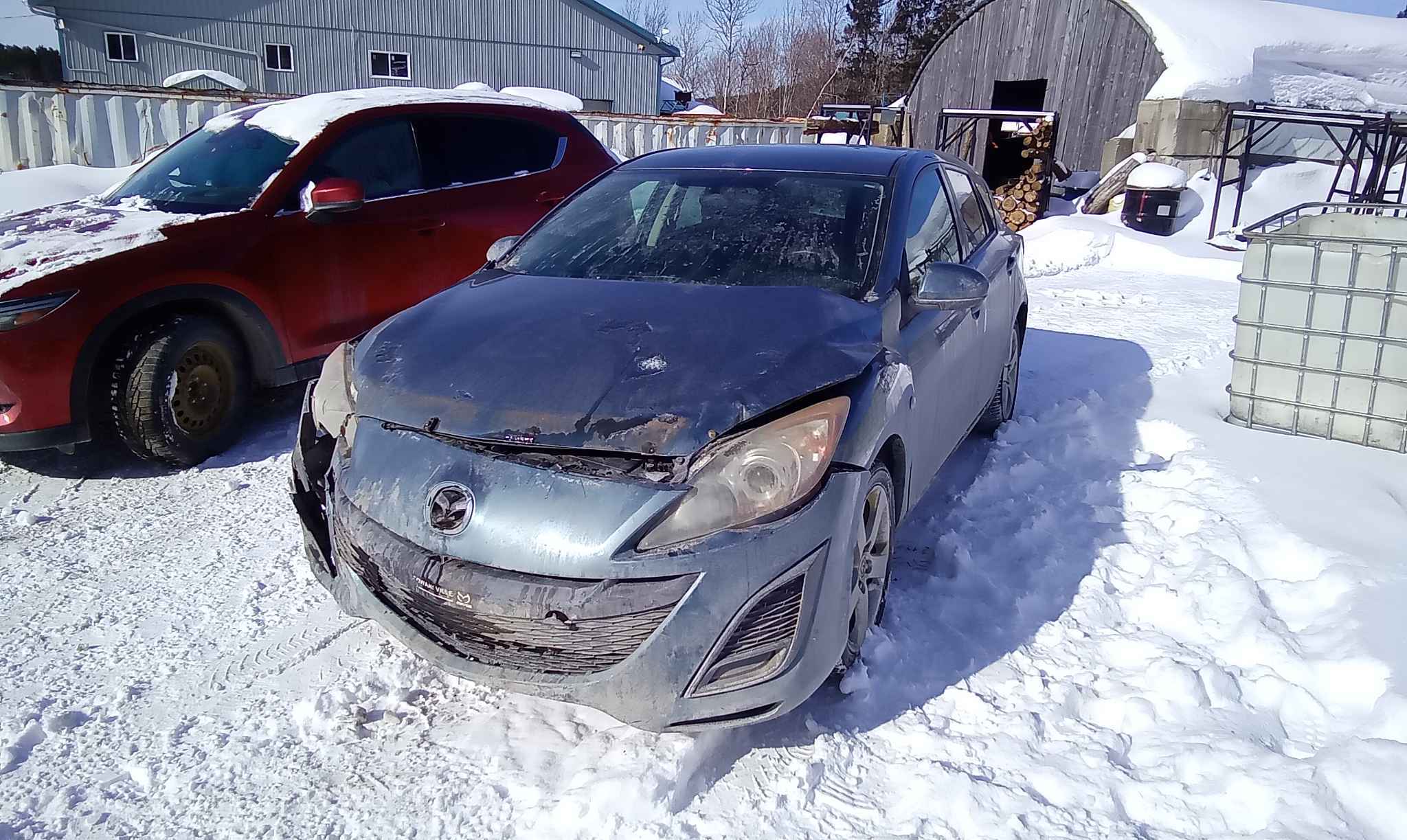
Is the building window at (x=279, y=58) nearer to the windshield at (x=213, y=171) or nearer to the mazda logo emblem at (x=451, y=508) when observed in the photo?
the windshield at (x=213, y=171)

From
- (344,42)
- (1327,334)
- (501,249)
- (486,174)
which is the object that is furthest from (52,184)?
(344,42)

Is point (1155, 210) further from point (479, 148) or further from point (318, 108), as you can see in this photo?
point (318, 108)

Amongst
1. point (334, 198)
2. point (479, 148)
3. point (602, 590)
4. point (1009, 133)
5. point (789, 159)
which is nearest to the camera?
point (602, 590)

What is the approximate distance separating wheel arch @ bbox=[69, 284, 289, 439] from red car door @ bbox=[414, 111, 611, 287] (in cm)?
111

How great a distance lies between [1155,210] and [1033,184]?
229 cm

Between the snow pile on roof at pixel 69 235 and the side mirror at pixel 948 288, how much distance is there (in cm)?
346

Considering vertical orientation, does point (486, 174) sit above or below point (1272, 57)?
below

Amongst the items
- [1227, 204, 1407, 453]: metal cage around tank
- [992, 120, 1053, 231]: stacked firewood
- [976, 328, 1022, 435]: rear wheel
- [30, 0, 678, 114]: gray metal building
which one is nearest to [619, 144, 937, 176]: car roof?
[976, 328, 1022, 435]: rear wheel

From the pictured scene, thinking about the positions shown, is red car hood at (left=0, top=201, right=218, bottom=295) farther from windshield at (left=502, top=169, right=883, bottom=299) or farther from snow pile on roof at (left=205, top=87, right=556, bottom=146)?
windshield at (left=502, top=169, right=883, bottom=299)

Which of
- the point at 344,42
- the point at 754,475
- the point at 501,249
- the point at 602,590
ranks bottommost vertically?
the point at 602,590

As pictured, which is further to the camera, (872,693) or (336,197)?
(336,197)

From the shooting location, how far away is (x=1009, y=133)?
51.9 feet

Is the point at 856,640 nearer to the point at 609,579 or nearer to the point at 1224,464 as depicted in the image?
the point at 609,579

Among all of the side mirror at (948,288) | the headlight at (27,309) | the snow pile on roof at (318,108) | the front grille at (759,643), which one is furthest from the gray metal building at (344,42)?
the front grille at (759,643)
